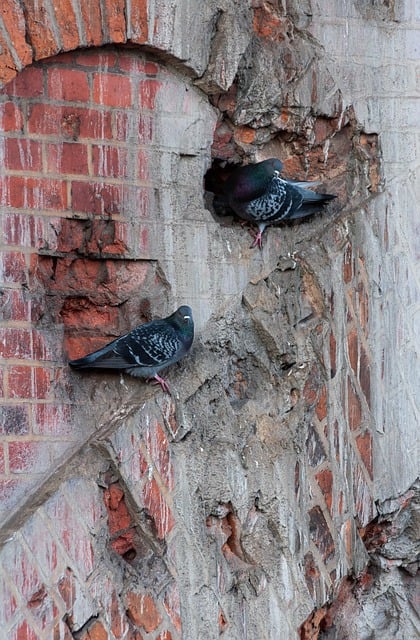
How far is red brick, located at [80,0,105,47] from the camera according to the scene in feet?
14.3

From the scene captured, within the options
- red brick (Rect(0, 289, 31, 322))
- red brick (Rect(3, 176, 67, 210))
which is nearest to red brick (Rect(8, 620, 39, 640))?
red brick (Rect(0, 289, 31, 322))

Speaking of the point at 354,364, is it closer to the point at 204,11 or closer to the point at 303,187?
the point at 303,187

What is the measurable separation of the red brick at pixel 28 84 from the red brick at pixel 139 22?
1.31ft

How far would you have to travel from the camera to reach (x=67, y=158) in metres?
4.45

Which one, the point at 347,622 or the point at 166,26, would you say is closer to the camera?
the point at 166,26

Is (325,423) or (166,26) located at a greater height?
(166,26)

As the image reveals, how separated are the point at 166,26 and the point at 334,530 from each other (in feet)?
7.48

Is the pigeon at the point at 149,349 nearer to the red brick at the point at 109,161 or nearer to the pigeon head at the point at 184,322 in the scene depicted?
the pigeon head at the point at 184,322

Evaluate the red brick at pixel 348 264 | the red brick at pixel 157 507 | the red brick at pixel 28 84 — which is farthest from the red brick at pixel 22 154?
the red brick at pixel 348 264

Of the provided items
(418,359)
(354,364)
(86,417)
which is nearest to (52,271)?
(86,417)

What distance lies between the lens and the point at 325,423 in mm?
5316

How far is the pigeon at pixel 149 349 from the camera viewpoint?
4496mm

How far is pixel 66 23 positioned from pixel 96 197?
25.2 inches

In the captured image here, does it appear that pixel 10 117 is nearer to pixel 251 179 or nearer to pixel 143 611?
pixel 251 179
